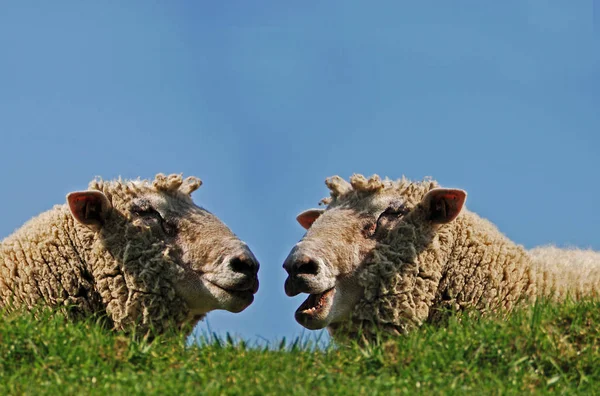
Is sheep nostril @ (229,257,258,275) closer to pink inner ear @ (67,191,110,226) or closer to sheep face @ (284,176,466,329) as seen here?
sheep face @ (284,176,466,329)

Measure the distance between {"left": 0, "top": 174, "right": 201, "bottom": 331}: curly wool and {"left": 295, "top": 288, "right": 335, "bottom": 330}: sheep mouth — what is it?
1.13m

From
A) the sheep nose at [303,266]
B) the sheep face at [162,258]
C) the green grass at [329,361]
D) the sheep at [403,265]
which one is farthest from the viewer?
the sheep face at [162,258]

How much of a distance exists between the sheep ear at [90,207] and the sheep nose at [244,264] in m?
1.37

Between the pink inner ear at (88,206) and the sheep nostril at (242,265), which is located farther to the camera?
the pink inner ear at (88,206)

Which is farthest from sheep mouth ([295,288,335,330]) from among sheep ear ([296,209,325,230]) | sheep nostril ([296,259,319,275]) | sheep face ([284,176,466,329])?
sheep ear ([296,209,325,230])

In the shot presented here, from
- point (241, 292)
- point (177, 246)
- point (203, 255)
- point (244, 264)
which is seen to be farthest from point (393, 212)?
point (177, 246)

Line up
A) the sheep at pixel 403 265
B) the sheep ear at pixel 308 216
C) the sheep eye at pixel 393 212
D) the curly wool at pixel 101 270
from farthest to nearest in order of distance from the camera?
the sheep ear at pixel 308 216, the sheep eye at pixel 393 212, the curly wool at pixel 101 270, the sheep at pixel 403 265

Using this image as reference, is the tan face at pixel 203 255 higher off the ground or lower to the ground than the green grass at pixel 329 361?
higher

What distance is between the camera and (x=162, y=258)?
27.9ft

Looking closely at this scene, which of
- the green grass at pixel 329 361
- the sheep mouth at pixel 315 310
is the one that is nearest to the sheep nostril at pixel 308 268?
the sheep mouth at pixel 315 310

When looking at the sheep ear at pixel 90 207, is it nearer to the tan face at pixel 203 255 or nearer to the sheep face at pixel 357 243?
the tan face at pixel 203 255

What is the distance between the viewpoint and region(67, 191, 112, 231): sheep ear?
28.1ft

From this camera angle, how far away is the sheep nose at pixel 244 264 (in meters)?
8.28

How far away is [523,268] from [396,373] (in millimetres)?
2824
